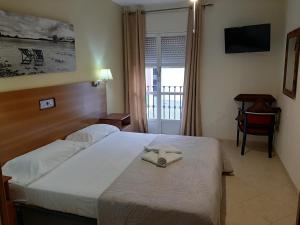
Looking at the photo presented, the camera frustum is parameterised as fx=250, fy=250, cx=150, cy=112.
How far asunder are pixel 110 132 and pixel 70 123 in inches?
22.3

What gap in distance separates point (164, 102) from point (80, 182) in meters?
3.19

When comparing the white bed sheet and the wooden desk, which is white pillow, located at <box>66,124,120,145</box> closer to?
the white bed sheet

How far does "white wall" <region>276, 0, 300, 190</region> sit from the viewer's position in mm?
2916

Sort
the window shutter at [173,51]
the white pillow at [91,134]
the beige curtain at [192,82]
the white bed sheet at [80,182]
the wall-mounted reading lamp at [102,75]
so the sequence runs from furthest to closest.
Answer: the window shutter at [173,51] < the beige curtain at [192,82] < the wall-mounted reading lamp at [102,75] < the white pillow at [91,134] < the white bed sheet at [80,182]

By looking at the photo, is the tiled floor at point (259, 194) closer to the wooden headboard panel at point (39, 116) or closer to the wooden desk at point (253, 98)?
the wooden desk at point (253, 98)

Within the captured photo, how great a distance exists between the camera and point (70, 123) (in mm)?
3305

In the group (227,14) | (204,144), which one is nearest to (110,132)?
(204,144)

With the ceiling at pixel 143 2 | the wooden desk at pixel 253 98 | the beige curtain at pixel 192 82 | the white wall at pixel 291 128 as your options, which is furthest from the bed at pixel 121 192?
the ceiling at pixel 143 2

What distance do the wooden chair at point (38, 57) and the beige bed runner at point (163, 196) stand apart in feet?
5.02

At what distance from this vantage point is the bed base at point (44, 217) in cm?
199

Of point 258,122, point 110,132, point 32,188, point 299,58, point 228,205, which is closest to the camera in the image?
point 32,188

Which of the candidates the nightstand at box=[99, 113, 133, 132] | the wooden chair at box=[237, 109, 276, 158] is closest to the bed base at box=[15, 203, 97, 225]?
the nightstand at box=[99, 113, 133, 132]

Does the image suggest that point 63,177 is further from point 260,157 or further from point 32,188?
point 260,157

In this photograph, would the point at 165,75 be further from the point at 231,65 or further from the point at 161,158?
the point at 161,158
